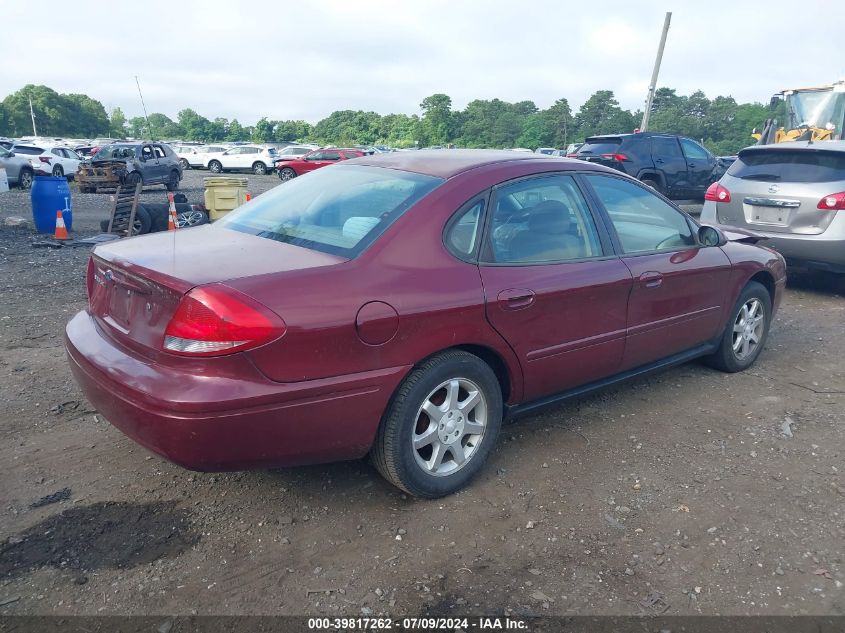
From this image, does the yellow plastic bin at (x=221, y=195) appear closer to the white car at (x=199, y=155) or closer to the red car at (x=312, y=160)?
the red car at (x=312, y=160)

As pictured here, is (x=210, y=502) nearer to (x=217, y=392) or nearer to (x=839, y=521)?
(x=217, y=392)

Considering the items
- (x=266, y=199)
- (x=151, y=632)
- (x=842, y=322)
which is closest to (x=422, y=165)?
(x=266, y=199)

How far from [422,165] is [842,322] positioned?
16.7 feet

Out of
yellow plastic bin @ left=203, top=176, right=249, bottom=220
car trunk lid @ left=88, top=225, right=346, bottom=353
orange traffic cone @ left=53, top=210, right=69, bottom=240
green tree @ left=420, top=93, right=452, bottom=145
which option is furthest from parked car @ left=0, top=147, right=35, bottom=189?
green tree @ left=420, top=93, right=452, bottom=145

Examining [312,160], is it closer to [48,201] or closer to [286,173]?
[286,173]

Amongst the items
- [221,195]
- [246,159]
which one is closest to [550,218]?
[221,195]

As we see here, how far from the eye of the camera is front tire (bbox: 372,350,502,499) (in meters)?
2.89

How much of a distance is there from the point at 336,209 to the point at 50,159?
2391 centimetres

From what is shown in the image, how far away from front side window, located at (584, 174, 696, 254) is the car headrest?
0.33m

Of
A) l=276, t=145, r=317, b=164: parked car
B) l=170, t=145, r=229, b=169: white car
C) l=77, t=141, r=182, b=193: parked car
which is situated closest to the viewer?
l=77, t=141, r=182, b=193: parked car

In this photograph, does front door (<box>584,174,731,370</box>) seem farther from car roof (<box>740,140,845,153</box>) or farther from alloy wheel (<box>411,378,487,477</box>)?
car roof (<box>740,140,845,153</box>)

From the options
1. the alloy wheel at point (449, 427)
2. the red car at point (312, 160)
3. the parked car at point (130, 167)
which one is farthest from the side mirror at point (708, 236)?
the red car at point (312, 160)

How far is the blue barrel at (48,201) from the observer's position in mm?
10430

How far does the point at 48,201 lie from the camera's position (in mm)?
10438
